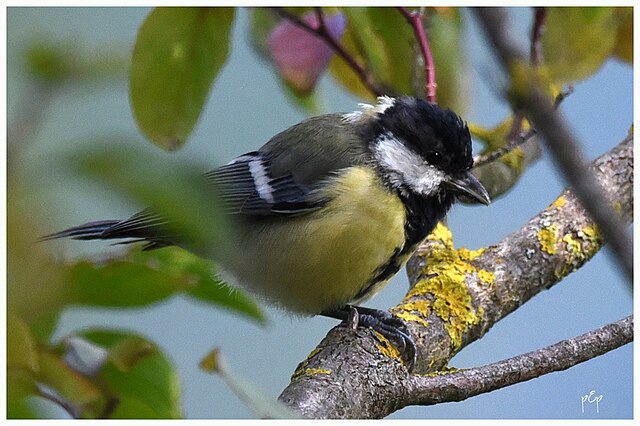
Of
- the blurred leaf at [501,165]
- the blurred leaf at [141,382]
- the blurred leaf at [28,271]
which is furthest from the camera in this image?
the blurred leaf at [501,165]

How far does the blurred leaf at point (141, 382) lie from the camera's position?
601mm

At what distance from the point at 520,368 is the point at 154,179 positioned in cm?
69

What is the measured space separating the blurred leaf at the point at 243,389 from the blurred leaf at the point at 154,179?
14cm

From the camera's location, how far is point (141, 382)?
612mm

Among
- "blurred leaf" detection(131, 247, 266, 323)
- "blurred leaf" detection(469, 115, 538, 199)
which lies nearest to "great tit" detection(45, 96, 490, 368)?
"blurred leaf" detection(469, 115, 538, 199)

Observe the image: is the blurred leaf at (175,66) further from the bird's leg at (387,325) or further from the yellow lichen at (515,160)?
the yellow lichen at (515,160)

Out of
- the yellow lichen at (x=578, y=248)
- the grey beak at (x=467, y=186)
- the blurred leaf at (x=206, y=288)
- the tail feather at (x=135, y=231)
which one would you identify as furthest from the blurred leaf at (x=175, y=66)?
the yellow lichen at (x=578, y=248)

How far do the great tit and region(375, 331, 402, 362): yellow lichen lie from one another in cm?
4

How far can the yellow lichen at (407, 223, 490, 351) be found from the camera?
1148mm

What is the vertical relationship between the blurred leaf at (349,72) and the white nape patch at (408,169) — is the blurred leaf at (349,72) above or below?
above

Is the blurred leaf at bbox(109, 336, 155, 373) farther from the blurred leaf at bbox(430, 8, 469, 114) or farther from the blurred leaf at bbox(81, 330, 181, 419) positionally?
the blurred leaf at bbox(430, 8, 469, 114)

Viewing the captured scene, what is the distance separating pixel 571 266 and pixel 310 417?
63 centimetres

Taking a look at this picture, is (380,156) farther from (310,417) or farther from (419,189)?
(310,417)

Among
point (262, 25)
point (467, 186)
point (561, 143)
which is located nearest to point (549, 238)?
point (467, 186)
